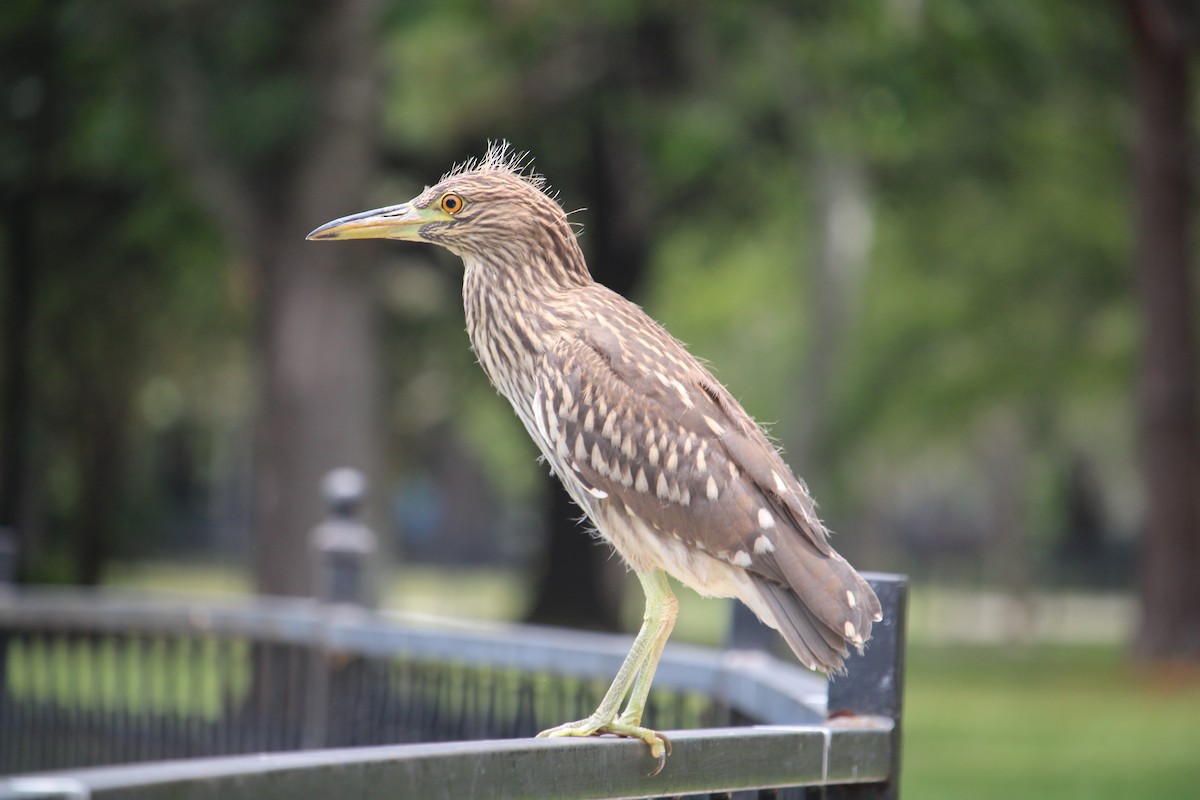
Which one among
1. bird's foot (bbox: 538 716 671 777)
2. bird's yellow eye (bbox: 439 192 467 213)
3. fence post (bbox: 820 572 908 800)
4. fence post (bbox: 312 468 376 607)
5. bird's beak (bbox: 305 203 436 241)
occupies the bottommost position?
bird's foot (bbox: 538 716 671 777)

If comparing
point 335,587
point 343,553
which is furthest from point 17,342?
point 335,587

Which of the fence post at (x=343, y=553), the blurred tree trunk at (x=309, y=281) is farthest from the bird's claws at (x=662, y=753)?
the blurred tree trunk at (x=309, y=281)

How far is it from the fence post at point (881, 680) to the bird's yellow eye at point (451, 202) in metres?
1.34

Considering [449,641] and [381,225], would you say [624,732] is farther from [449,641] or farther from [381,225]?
[449,641]

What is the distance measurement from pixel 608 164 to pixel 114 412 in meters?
11.4

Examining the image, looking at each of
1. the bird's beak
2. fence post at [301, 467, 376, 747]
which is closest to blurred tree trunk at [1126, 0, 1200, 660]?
fence post at [301, 467, 376, 747]

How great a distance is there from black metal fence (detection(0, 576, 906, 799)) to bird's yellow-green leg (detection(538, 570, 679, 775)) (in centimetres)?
10

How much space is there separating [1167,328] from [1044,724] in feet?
19.0

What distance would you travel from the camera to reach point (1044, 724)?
14469 millimetres

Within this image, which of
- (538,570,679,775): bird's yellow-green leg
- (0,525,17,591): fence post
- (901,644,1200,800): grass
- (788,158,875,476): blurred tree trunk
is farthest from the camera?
(788,158,875,476): blurred tree trunk

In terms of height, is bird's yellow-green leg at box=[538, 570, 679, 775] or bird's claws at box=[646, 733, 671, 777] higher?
bird's yellow-green leg at box=[538, 570, 679, 775]

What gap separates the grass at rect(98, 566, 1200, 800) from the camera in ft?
37.5

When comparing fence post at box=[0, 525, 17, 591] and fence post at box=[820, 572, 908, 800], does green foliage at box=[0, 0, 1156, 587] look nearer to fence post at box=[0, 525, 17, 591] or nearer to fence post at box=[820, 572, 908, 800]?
fence post at box=[0, 525, 17, 591]

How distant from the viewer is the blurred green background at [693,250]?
46.4 ft
